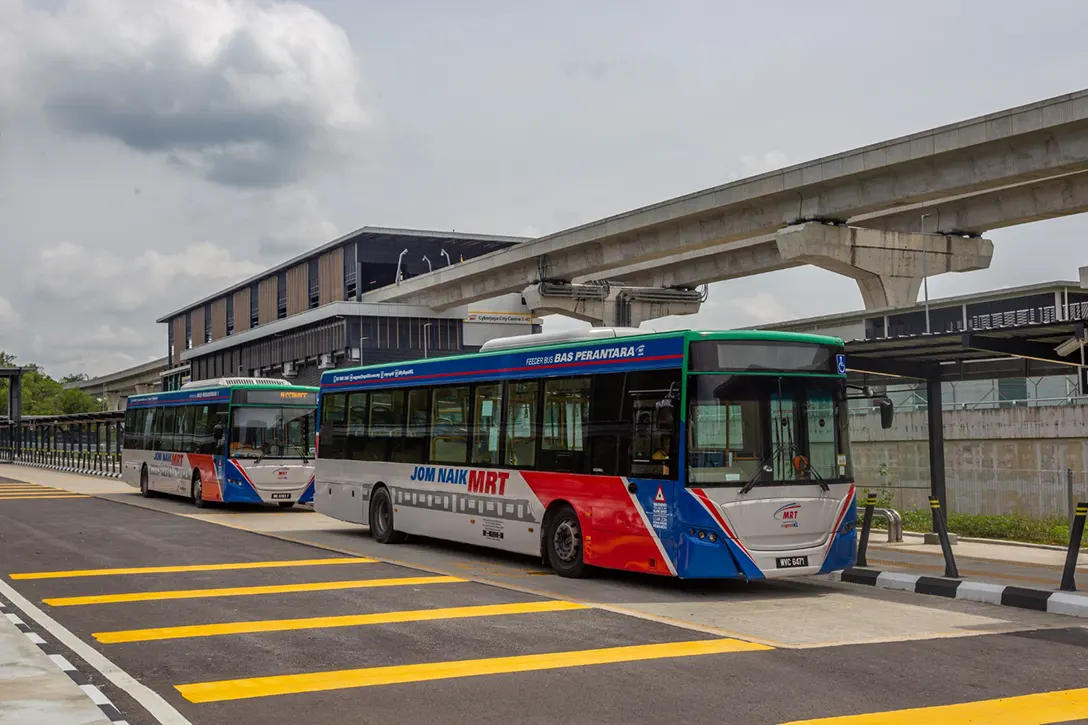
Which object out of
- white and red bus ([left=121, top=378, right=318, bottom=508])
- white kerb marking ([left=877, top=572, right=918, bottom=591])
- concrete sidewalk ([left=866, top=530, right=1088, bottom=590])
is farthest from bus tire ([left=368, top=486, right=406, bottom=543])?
white kerb marking ([left=877, top=572, right=918, bottom=591])

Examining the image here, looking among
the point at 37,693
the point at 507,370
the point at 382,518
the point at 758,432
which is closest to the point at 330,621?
the point at 37,693

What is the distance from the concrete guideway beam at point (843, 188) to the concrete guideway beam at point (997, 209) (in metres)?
2.65

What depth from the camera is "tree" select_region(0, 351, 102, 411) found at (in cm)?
15362

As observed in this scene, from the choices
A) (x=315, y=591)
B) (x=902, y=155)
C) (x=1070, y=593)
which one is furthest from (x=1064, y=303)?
(x=315, y=591)

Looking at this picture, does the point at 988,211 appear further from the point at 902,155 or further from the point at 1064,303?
the point at 1064,303

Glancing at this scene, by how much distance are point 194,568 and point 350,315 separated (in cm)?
5550

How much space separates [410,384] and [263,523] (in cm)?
742

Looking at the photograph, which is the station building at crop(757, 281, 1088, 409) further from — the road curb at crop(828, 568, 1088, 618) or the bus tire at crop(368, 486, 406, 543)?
the road curb at crop(828, 568, 1088, 618)

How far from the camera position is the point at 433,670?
9047mm

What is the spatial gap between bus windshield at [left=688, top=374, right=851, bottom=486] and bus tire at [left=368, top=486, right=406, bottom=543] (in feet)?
25.9

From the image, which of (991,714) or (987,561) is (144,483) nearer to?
(987,561)

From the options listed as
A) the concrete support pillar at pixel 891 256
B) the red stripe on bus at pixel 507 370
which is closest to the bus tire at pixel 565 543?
the red stripe on bus at pixel 507 370

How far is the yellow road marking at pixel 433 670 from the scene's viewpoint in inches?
329

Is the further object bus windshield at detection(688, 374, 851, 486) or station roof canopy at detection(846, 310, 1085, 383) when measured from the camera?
station roof canopy at detection(846, 310, 1085, 383)
